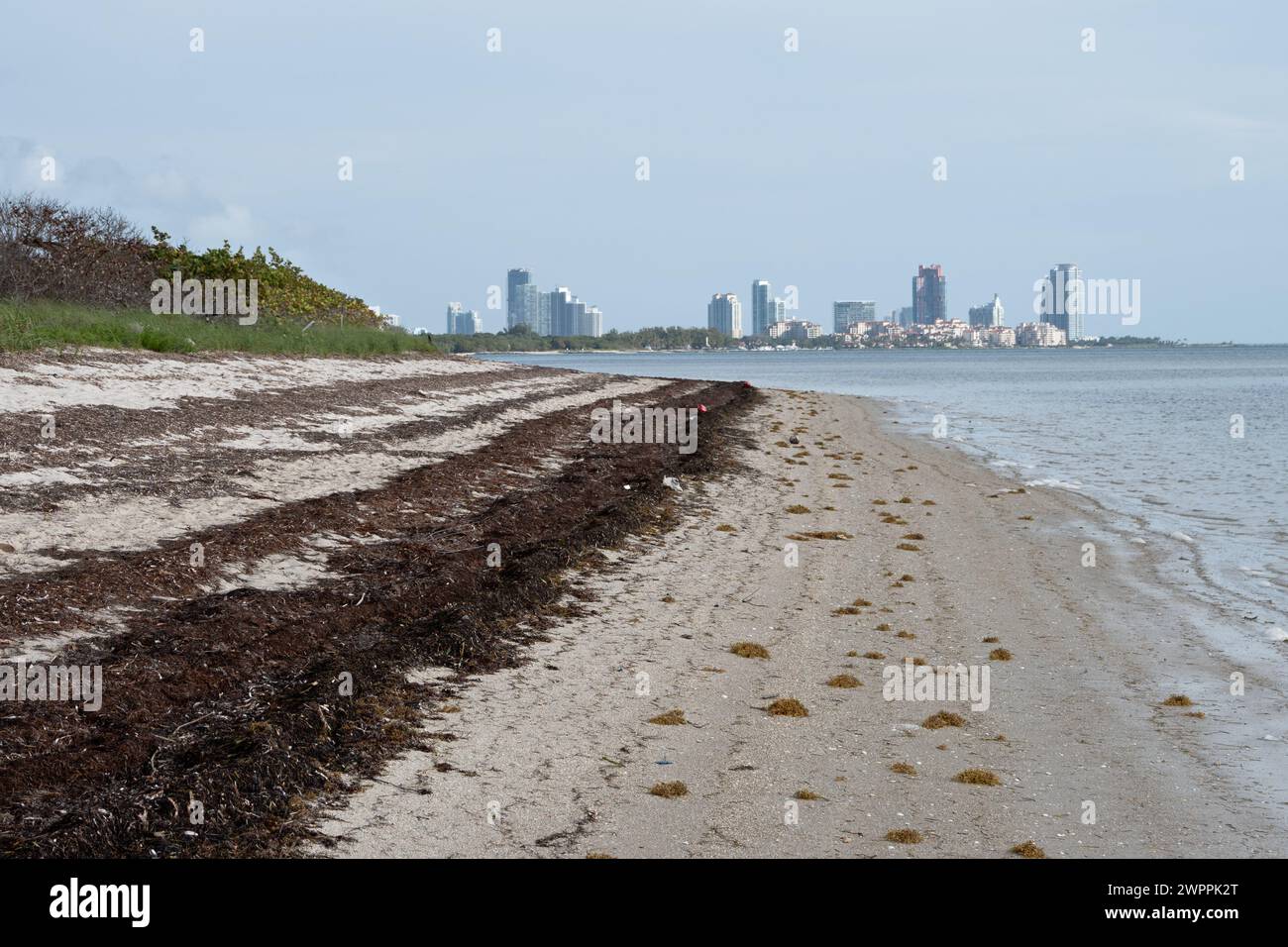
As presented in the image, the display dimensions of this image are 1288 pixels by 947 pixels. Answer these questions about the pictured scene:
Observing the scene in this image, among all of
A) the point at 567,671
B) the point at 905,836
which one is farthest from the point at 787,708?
the point at 905,836

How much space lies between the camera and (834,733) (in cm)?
635

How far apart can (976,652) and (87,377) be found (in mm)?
14439

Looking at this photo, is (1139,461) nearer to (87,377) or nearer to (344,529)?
(344,529)

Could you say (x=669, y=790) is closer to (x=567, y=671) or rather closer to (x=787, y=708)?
(x=787, y=708)

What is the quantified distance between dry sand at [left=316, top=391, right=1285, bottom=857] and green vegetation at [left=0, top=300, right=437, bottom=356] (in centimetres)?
1263

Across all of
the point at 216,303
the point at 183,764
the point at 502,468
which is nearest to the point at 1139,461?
the point at 502,468

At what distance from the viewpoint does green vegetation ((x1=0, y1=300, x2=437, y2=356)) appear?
18922mm

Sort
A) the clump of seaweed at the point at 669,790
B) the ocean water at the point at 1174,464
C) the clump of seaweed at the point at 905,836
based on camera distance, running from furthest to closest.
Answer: the ocean water at the point at 1174,464
the clump of seaweed at the point at 669,790
the clump of seaweed at the point at 905,836

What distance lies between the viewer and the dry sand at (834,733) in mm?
4945

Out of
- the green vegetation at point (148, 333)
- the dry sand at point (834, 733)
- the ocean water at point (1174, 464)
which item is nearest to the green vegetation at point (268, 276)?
the green vegetation at point (148, 333)

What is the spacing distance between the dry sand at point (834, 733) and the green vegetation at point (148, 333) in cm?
1263

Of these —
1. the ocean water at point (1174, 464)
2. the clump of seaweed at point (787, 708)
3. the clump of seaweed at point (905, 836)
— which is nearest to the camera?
the clump of seaweed at point (905, 836)

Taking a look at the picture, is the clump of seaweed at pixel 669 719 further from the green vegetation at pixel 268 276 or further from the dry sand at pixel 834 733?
the green vegetation at pixel 268 276

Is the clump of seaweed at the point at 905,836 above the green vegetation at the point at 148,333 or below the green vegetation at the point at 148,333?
below
